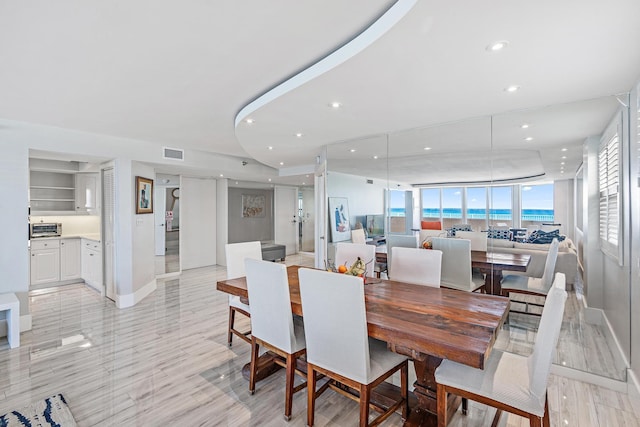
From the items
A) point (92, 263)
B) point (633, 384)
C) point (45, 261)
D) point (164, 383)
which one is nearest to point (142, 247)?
point (92, 263)

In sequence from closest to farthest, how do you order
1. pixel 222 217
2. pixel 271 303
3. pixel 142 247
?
pixel 271 303
pixel 142 247
pixel 222 217

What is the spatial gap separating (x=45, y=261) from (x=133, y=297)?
2.16 m

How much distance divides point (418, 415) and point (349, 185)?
3282 mm

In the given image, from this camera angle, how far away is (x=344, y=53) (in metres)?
1.92

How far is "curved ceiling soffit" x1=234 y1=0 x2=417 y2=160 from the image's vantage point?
1.52m

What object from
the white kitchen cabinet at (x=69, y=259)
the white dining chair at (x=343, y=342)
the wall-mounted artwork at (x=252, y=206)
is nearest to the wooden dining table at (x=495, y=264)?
the white dining chair at (x=343, y=342)

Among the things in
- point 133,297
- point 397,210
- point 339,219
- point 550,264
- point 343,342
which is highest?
point 397,210

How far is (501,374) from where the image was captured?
1.64m

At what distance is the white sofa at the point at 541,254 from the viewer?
304cm

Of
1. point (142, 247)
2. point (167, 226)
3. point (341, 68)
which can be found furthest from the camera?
point (167, 226)

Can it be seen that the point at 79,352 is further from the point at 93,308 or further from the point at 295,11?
the point at 295,11

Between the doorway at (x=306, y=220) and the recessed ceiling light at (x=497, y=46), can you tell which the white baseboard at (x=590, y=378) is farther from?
the doorway at (x=306, y=220)

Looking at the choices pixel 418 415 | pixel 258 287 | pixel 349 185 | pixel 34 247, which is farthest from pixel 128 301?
pixel 418 415

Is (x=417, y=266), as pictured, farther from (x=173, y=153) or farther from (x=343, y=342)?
(x=173, y=153)
